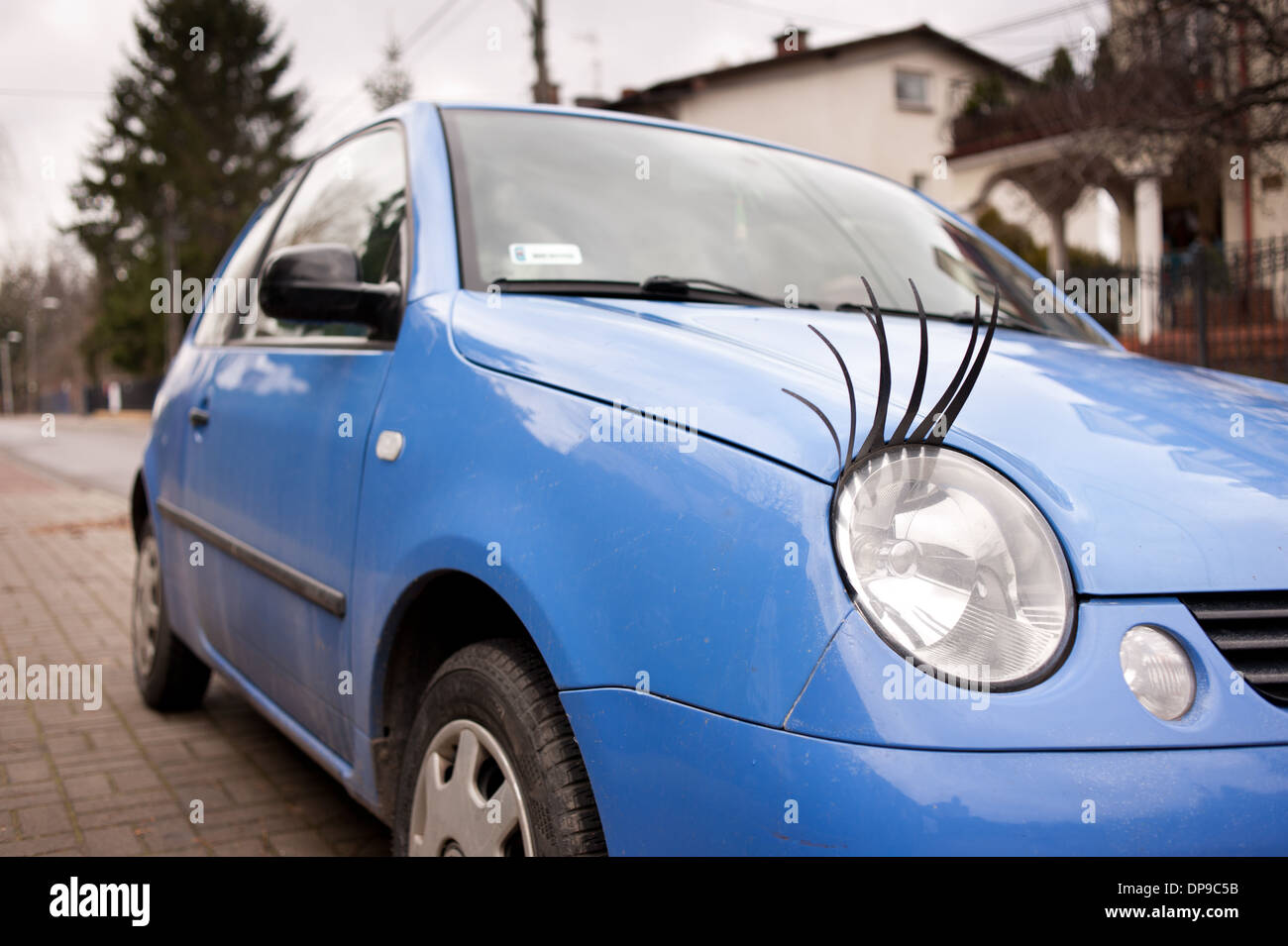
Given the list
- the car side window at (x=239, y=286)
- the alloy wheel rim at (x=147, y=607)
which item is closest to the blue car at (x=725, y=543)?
the car side window at (x=239, y=286)

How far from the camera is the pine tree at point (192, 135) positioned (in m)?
40.1

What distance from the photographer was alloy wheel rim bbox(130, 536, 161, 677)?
3.93 m

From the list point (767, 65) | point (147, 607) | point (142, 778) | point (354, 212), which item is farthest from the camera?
point (767, 65)

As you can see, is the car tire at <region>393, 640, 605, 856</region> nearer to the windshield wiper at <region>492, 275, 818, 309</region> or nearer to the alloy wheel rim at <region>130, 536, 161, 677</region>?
the windshield wiper at <region>492, 275, 818, 309</region>

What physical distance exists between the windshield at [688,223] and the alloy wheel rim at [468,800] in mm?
899

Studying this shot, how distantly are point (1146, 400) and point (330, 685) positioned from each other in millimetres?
1654

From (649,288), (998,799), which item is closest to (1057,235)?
(649,288)

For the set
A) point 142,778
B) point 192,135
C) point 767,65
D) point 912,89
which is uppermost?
point 192,135

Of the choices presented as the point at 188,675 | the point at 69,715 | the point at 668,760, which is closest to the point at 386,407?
the point at 668,760

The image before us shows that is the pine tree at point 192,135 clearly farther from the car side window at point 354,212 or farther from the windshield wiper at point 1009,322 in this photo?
the windshield wiper at point 1009,322

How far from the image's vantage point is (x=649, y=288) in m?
2.30

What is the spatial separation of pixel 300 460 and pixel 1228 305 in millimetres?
9998

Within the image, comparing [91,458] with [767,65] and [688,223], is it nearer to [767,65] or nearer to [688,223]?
[767,65]
